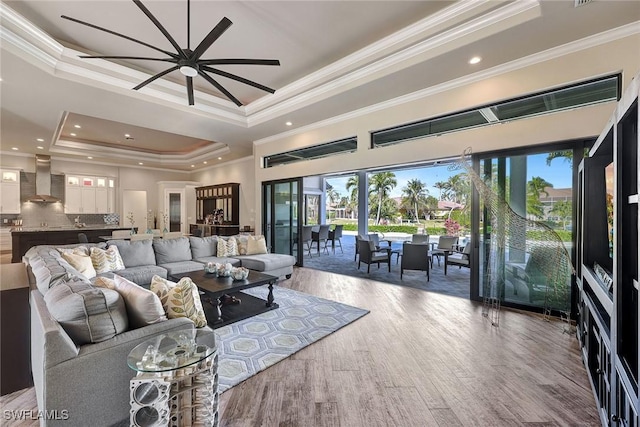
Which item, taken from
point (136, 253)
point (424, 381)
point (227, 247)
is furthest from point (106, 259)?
point (424, 381)

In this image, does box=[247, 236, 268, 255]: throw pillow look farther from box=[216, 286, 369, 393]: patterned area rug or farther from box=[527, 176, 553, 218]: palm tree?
box=[527, 176, 553, 218]: palm tree

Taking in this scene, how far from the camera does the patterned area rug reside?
7.93ft

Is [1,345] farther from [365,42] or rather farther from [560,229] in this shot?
[560,229]

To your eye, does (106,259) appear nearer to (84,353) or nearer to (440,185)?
(84,353)

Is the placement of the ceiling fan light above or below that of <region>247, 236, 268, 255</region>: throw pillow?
above

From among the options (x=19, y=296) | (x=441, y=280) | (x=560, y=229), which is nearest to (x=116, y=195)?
(x=19, y=296)

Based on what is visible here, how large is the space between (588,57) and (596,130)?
857 mm

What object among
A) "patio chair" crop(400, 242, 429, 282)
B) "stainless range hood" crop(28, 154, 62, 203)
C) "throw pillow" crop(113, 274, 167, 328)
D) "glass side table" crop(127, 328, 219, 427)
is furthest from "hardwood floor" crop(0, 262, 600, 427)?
"stainless range hood" crop(28, 154, 62, 203)

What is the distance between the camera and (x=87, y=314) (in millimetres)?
1630

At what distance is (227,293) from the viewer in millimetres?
3393

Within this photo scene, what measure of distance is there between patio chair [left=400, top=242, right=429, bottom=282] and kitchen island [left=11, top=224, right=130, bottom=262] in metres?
7.78

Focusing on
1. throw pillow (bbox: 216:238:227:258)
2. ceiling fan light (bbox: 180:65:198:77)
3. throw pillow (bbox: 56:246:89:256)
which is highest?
ceiling fan light (bbox: 180:65:198:77)

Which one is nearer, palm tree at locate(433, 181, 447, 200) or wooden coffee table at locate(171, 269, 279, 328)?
wooden coffee table at locate(171, 269, 279, 328)

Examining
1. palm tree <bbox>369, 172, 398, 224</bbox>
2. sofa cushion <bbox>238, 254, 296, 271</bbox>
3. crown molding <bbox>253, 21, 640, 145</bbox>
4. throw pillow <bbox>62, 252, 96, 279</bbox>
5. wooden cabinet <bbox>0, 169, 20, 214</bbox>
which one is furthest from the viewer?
palm tree <bbox>369, 172, 398, 224</bbox>
